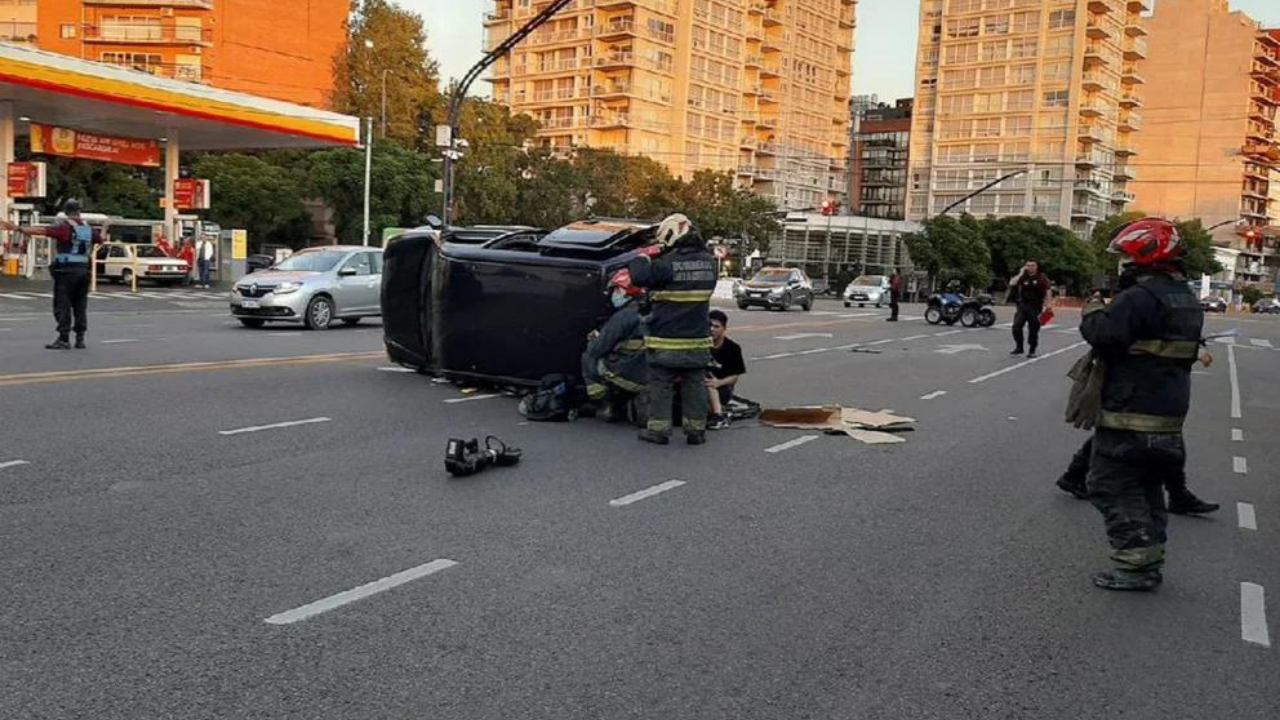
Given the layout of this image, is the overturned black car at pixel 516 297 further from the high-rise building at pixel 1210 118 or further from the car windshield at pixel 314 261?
the high-rise building at pixel 1210 118

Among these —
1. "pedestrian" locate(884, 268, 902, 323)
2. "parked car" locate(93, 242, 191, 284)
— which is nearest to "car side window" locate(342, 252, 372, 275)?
"pedestrian" locate(884, 268, 902, 323)

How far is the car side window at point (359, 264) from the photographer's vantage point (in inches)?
821

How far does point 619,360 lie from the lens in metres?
10.1

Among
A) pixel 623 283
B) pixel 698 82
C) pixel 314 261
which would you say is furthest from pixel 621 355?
pixel 698 82

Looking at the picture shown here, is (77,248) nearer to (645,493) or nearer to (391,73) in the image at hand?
(645,493)

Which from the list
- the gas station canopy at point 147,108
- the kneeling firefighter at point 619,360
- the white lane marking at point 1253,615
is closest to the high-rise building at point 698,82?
the gas station canopy at point 147,108

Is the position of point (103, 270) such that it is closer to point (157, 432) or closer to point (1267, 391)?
point (157, 432)

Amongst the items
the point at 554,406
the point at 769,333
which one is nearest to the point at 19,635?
the point at 554,406

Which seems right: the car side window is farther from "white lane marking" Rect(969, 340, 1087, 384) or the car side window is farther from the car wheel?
"white lane marking" Rect(969, 340, 1087, 384)

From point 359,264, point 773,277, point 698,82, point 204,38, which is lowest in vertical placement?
point 773,277

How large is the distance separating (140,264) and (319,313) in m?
19.9

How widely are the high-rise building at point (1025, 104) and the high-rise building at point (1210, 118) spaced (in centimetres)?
1556

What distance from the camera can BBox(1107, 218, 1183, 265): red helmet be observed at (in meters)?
5.75

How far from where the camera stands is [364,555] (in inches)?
221
